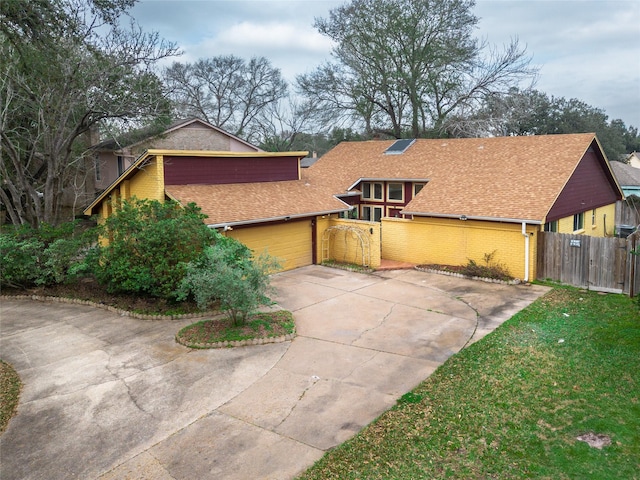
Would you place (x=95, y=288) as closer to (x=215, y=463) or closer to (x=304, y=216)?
(x=304, y=216)

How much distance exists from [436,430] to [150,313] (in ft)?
30.8

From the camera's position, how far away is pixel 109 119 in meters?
20.5

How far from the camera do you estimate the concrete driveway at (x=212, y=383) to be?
7.04 meters

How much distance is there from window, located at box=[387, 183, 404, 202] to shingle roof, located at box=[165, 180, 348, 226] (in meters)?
4.92

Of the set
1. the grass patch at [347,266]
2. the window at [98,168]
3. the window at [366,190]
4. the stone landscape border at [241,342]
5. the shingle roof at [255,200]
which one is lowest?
the stone landscape border at [241,342]

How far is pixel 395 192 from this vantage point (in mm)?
25891

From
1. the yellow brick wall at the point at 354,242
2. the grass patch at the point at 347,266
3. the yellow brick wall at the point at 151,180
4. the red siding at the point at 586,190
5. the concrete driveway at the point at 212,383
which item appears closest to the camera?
the concrete driveway at the point at 212,383

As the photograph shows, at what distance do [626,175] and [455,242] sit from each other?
23341mm

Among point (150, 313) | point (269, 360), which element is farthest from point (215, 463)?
point (150, 313)

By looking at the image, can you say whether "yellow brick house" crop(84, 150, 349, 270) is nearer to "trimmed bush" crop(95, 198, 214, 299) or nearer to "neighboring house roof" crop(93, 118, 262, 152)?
"trimmed bush" crop(95, 198, 214, 299)

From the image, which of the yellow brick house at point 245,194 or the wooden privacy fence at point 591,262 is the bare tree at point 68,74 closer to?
the yellow brick house at point 245,194

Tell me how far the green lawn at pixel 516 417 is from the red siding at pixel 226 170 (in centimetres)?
1256

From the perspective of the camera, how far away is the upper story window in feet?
87.5

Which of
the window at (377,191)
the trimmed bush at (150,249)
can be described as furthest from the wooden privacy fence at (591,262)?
the trimmed bush at (150,249)
